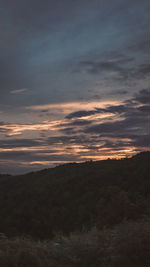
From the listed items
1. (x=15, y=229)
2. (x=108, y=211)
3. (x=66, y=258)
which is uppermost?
(x=66, y=258)

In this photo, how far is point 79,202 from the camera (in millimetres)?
40094

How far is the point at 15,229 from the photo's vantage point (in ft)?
115

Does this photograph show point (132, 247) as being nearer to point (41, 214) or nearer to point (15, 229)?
point (15, 229)

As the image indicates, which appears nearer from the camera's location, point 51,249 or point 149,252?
point 149,252

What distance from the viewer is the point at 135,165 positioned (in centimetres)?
4981

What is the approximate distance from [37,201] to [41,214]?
5.83 metres

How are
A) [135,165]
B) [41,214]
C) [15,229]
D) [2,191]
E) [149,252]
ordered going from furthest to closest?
[2,191] < [135,165] < [41,214] < [15,229] < [149,252]

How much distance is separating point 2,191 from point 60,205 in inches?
815

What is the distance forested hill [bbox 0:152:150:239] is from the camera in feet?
98.6

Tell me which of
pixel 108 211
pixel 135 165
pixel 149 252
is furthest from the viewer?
pixel 135 165

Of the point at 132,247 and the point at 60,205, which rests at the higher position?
the point at 132,247

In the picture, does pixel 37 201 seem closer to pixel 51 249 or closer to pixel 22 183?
pixel 22 183

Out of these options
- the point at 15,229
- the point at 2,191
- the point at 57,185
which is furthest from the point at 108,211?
the point at 2,191

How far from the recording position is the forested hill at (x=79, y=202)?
30.0 meters
